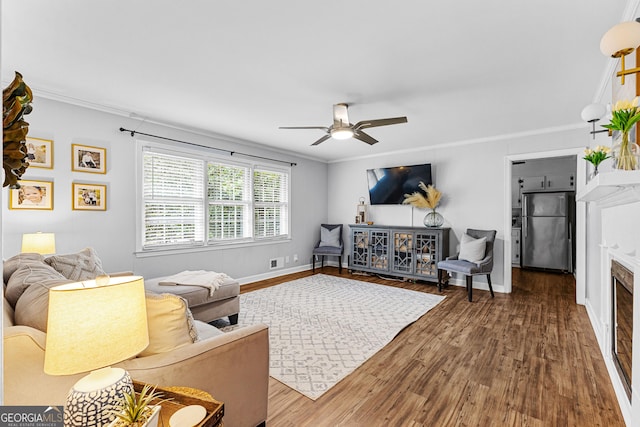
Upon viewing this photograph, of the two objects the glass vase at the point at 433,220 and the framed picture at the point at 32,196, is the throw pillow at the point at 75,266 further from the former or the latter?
the glass vase at the point at 433,220

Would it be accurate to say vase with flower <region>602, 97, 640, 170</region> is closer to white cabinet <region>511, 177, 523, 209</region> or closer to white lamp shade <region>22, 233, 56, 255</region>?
white lamp shade <region>22, 233, 56, 255</region>

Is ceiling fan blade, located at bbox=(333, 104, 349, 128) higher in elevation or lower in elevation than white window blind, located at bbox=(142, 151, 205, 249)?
higher

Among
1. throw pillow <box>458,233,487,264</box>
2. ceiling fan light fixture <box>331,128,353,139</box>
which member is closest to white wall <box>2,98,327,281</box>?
ceiling fan light fixture <box>331,128,353,139</box>

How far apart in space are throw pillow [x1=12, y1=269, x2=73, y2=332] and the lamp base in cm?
38

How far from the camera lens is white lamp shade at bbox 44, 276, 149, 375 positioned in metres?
0.93

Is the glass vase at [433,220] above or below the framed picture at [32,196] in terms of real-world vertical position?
below

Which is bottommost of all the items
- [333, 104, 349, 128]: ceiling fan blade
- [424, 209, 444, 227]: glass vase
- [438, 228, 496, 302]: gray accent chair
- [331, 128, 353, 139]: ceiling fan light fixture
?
[438, 228, 496, 302]: gray accent chair

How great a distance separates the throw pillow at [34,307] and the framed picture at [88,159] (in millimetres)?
2486

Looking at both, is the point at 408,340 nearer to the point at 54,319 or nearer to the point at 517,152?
the point at 54,319

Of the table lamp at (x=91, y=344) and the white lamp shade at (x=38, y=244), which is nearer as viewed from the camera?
the table lamp at (x=91, y=344)

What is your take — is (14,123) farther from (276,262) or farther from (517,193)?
(517,193)

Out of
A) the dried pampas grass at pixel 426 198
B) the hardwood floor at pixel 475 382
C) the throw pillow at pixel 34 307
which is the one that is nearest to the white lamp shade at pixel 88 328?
the throw pillow at pixel 34 307

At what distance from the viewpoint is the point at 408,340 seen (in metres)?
2.93

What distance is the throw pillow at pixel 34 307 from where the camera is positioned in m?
1.20
